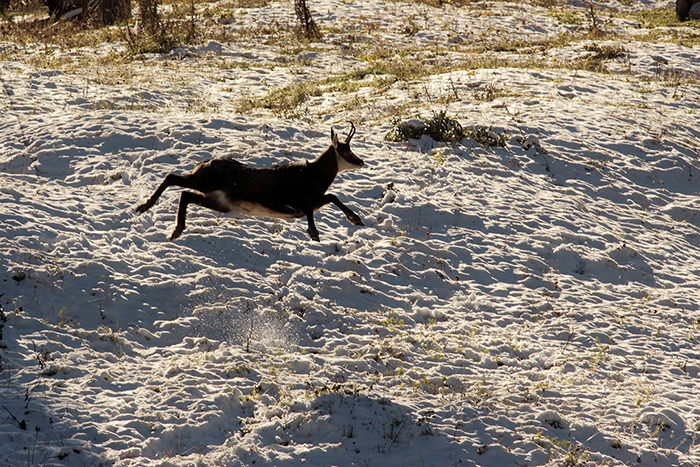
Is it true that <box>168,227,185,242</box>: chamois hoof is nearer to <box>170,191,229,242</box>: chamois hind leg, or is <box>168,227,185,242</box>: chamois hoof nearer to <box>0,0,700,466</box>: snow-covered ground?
<box>170,191,229,242</box>: chamois hind leg

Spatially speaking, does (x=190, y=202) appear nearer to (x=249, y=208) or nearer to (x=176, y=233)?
(x=176, y=233)

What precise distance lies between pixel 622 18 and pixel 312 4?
17807 mm

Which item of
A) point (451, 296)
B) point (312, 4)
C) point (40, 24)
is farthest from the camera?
point (312, 4)

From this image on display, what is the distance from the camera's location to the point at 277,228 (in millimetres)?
9688

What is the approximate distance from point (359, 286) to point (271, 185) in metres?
2.39

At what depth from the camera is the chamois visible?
23.5 ft

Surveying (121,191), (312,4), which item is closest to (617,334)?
(121,191)

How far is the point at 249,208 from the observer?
7.34m

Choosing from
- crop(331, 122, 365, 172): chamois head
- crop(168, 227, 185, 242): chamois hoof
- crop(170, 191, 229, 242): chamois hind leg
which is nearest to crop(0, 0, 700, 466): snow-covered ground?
crop(168, 227, 185, 242): chamois hoof

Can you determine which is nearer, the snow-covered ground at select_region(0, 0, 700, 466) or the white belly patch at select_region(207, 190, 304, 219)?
the snow-covered ground at select_region(0, 0, 700, 466)

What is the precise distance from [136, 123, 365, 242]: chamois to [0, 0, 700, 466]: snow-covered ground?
137cm

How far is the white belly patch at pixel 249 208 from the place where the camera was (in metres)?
7.23

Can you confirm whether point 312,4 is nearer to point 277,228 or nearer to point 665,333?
point 277,228

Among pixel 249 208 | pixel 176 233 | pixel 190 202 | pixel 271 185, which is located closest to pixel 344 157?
pixel 271 185
